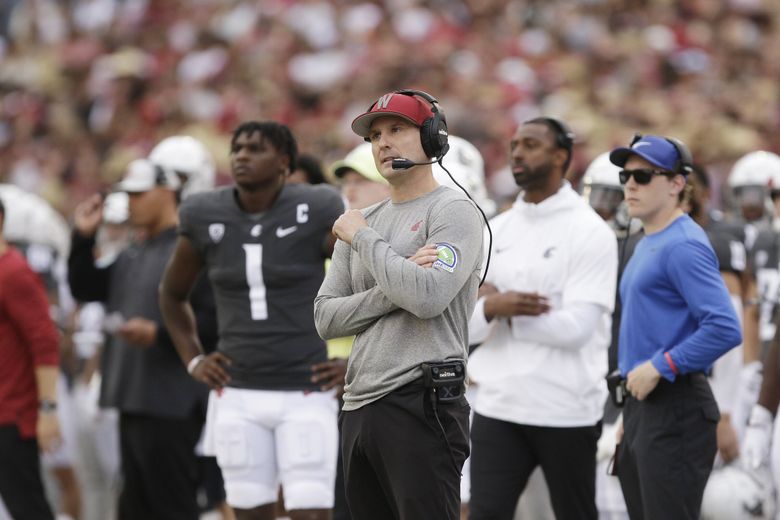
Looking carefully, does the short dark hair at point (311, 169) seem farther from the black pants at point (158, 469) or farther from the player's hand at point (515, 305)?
the player's hand at point (515, 305)

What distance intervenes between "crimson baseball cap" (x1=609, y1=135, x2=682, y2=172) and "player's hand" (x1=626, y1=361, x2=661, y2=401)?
2.74ft

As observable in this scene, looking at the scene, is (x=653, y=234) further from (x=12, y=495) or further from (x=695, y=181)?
(x=12, y=495)

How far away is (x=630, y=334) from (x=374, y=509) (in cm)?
148

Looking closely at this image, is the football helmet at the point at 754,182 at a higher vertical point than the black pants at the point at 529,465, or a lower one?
higher

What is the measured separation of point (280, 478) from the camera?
20.5 feet

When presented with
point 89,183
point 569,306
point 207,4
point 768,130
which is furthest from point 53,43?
point 569,306

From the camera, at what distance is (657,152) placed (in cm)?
554

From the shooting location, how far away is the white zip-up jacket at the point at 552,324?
20.1 ft

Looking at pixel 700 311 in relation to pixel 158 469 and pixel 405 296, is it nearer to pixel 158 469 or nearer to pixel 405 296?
pixel 405 296

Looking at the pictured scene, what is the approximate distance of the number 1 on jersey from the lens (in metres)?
6.21

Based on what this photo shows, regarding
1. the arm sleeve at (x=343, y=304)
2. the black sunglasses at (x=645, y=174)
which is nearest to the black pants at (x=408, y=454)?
the arm sleeve at (x=343, y=304)

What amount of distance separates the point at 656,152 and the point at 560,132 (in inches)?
40.6

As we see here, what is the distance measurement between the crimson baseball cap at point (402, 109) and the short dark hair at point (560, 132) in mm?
1905

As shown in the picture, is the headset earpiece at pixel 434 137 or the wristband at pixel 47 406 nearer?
the headset earpiece at pixel 434 137
